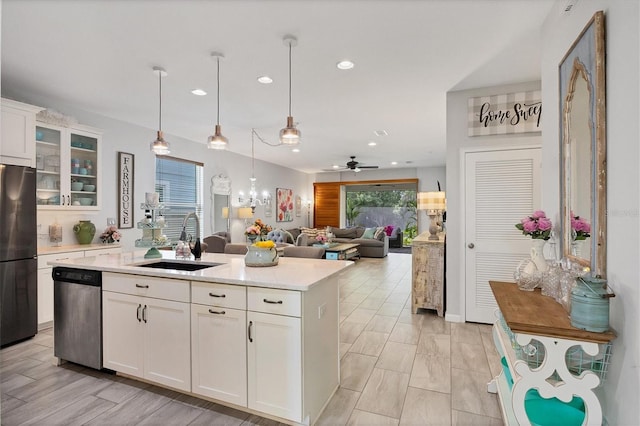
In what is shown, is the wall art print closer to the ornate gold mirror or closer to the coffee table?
the coffee table

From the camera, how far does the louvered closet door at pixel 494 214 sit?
3.66 metres

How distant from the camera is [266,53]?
295 centimetres

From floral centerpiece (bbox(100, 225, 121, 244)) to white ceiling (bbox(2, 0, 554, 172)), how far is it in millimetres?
1651

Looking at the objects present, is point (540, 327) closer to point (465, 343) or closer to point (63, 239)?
point (465, 343)

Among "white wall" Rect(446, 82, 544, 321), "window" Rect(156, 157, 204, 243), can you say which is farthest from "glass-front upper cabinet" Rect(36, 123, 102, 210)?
"white wall" Rect(446, 82, 544, 321)

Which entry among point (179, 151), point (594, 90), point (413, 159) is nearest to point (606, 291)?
point (594, 90)

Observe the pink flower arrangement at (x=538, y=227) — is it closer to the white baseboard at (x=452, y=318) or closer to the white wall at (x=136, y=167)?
the white baseboard at (x=452, y=318)

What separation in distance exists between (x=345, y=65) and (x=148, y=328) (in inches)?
111

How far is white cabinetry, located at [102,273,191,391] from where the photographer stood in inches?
92.5

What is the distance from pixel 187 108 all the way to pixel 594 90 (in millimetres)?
4331

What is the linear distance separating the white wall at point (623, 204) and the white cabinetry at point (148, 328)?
2.38 metres

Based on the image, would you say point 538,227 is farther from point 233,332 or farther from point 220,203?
point 220,203

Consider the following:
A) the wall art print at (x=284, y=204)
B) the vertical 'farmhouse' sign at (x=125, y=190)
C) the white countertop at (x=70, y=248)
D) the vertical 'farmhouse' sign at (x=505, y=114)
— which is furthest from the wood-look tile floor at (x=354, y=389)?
the wall art print at (x=284, y=204)

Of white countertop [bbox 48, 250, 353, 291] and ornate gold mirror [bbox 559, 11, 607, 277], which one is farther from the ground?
ornate gold mirror [bbox 559, 11, 607, 277]
